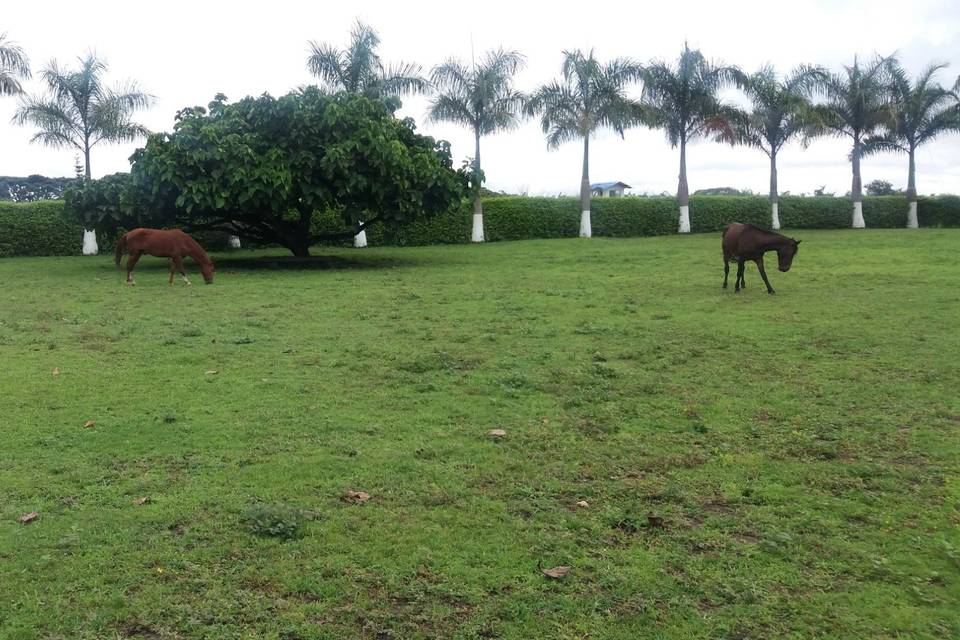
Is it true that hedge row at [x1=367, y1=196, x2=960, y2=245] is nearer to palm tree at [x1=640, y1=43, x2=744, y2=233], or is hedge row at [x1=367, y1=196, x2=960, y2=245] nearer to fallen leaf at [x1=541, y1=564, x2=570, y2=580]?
palm tree at [x1=640, y1=43, x2=744, y2=233]

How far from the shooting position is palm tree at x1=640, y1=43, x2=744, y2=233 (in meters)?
36.9

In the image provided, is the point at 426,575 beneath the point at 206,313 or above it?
beneath

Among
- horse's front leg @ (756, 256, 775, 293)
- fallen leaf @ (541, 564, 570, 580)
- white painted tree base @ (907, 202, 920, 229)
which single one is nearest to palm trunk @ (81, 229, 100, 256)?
horse's front leg @ (756, 256, 775, 293)

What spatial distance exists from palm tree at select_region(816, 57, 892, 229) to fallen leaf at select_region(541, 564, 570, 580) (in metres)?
41.0

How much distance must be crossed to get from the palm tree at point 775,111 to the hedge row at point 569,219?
2.85 m

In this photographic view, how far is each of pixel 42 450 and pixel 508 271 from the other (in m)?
15.6

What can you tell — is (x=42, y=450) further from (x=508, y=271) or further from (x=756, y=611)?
(x=508, y=271)

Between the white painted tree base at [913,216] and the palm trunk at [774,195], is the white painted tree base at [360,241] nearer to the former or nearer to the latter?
the palm trunk at [774,195]

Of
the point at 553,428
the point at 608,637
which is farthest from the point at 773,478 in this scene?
the point at 608,637

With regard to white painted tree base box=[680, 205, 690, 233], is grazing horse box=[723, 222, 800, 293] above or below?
below

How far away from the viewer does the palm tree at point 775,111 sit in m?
37.6

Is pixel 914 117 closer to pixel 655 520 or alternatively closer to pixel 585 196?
pixel 585 196

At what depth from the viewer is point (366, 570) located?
3.98m

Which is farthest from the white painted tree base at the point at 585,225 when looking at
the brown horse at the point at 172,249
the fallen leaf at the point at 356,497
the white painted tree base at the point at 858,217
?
the fallen leaf at the point at 356,497
